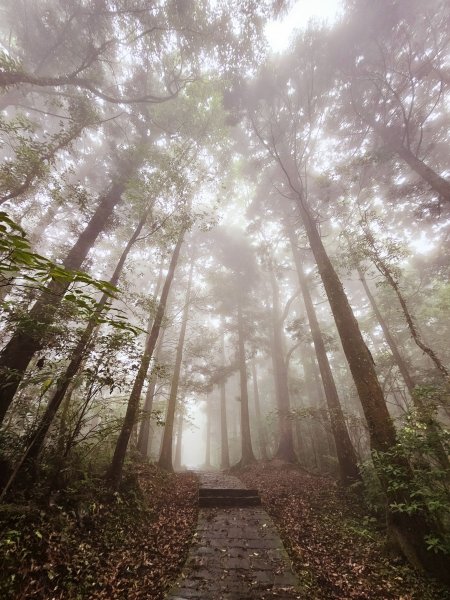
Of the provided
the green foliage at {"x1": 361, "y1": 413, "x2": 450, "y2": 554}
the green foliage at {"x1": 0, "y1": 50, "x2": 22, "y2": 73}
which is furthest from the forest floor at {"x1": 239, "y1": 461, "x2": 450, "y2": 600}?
the green foliage at {"x1": 0, "y1": 50, "x2": 22, "y2": 73}

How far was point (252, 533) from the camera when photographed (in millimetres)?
6117

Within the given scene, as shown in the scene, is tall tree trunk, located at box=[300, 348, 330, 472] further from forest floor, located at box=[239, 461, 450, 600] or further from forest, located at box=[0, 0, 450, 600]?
forest floor, located at box=[239, 461, 450, 600]

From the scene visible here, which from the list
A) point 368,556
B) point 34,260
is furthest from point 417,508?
point 34,260

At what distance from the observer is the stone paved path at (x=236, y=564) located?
167 inches

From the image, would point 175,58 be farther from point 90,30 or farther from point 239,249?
point 239,249

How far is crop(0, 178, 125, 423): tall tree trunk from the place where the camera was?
18.8 feet

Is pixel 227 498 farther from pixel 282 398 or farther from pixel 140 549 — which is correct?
pixel 282 398

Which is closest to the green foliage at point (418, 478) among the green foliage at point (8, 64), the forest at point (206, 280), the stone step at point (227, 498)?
the forest at point (206, 280)

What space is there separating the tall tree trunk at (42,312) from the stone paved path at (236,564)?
490 cm

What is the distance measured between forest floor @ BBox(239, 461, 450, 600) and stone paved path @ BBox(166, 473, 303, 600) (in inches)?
13.0

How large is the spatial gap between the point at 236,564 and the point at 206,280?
15.7 m

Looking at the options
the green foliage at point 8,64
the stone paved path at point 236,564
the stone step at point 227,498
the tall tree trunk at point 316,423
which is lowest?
the stone paved path at point 236,564

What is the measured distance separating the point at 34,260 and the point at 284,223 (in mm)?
16584

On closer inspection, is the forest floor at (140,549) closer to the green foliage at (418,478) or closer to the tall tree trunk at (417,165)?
the green foliage at (418,478)
